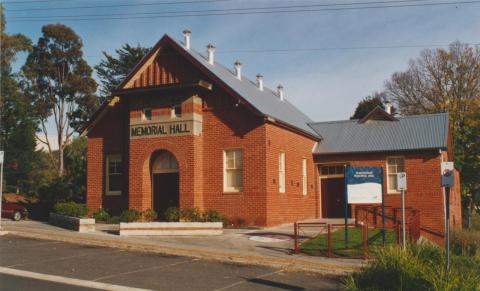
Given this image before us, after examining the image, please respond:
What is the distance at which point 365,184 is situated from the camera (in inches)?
674

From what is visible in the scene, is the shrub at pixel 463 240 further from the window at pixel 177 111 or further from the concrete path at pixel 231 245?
the window at pixel 177 111

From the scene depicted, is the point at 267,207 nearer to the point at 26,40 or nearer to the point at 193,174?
the point at 193,174

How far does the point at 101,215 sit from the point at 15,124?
30329 millimetres

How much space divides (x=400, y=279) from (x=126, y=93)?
56.1ft

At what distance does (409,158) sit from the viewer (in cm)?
2662

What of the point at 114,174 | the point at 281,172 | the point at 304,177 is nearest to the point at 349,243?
the point at 281,172

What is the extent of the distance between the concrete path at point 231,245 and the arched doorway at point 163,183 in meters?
3.30

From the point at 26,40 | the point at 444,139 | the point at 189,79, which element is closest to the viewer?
the point at 189,79

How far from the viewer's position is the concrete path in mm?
14289

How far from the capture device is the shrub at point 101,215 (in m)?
25.5

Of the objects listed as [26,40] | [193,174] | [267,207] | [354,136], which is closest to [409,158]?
[354,136]

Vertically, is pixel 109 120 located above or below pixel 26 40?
below

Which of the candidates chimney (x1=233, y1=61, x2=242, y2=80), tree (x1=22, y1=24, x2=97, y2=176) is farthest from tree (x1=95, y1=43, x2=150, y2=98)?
chimney (x1=233, y1=61, x2=242, y2=80)

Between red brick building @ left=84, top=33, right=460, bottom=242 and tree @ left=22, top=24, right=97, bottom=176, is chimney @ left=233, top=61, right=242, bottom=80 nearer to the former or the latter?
red brick building @ left=84, top=33, right=460, bottom=242
